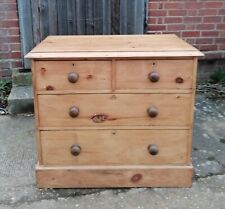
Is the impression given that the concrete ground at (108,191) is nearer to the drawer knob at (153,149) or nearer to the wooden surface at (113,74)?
the drawer knob at (153,149)

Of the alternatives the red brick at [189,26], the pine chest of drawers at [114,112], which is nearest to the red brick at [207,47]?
the red brick at [189,26]

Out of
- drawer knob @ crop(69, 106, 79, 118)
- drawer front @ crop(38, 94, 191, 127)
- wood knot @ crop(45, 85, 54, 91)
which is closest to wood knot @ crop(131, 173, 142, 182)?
drawer front @ crop(38, 94, 191, 127)

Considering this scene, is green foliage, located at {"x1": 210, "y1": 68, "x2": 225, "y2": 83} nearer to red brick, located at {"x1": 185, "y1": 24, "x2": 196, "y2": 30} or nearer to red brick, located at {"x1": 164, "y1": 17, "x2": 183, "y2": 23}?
red brick, located at {"x1": 185, "y1": 24, "x2": 196, "y2": 30}

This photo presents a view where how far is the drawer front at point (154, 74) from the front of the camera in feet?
7.38

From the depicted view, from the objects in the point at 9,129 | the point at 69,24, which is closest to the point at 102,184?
the point at 9,129

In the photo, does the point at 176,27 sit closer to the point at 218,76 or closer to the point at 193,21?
the point at 193,21

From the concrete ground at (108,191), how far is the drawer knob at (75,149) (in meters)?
0.27

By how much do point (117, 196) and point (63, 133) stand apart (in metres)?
0.54

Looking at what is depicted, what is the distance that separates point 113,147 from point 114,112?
24 centimetres

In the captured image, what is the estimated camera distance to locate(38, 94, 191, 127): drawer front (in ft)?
7.62

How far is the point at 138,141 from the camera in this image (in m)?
2.42

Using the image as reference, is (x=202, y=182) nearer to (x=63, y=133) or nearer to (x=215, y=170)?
(x=215, y=170)

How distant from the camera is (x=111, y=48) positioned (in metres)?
2.36

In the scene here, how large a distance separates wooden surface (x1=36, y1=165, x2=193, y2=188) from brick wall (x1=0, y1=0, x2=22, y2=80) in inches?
76.5
